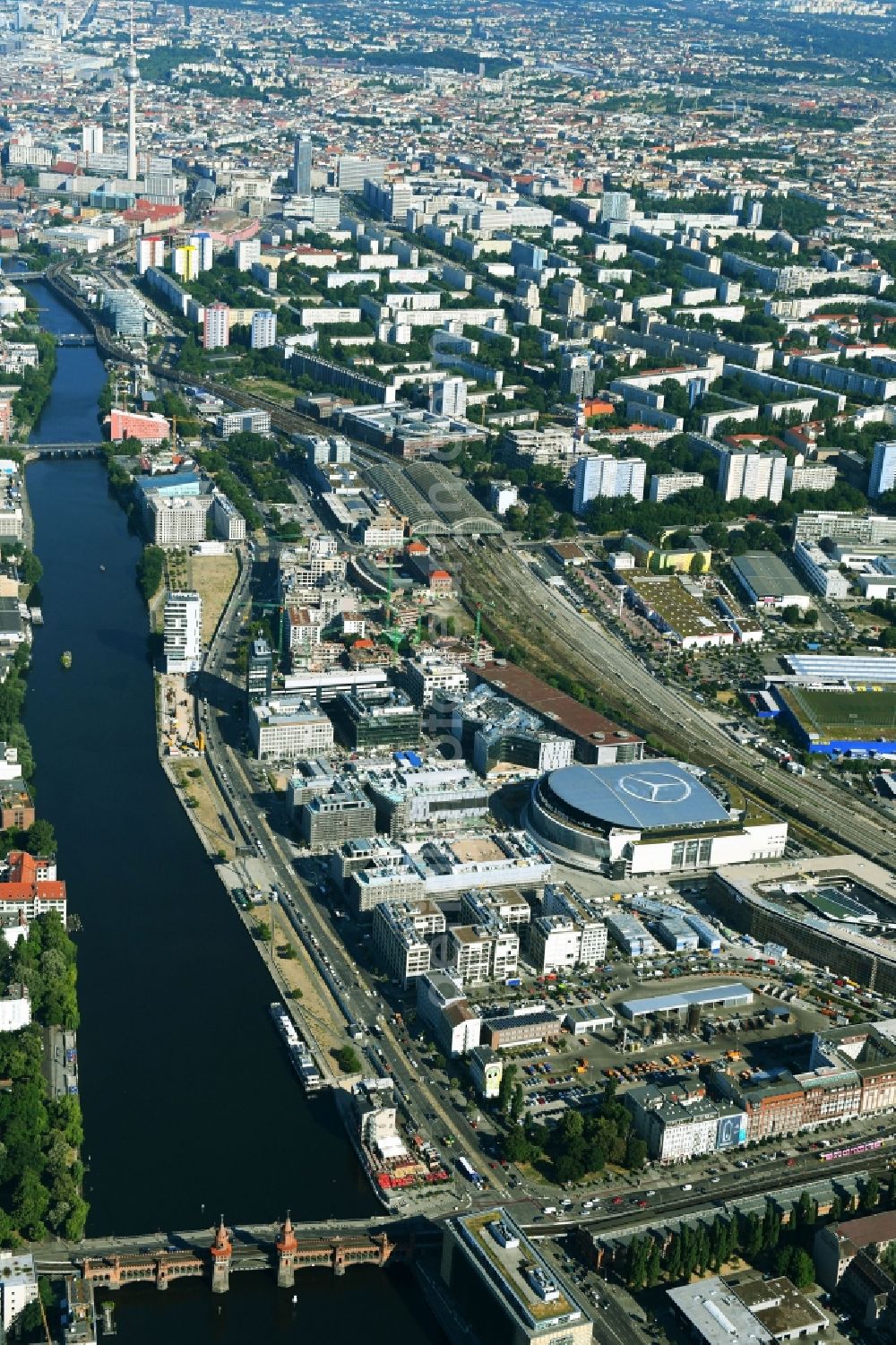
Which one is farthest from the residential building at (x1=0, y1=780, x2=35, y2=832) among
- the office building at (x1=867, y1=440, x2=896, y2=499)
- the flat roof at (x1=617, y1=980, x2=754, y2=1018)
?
the office building at (x1=867, y1=440, x2=896, y2=499)

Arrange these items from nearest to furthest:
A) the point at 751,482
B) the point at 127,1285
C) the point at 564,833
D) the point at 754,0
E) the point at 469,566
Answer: the point at 127,1285, the point at 564,833, the point at 469,566, the point at 751,482, the point at 754,0

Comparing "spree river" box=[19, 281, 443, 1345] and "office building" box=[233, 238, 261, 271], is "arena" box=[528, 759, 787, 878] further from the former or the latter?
"office building" box=[233, 238, 261, 271]

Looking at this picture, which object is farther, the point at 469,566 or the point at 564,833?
the point at 469,566

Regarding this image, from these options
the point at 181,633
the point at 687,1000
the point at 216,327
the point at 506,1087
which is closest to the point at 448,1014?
the point at 506,1087

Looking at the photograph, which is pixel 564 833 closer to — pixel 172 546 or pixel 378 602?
pixel 378 602

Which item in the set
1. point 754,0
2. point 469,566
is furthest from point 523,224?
point 754,0

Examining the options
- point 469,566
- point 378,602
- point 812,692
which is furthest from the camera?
point 469,566

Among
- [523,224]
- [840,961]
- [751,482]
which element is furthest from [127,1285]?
[523,224]
